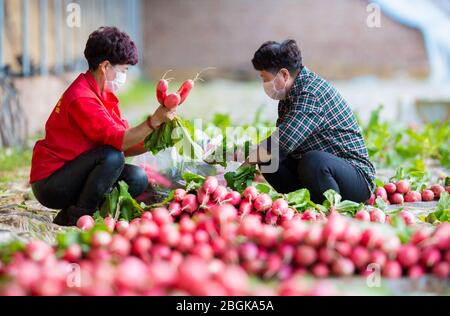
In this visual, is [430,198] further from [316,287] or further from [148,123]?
[316,287]

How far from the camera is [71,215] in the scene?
3301mm

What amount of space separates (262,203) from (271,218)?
0.26 feet

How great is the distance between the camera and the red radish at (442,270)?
6.94 feet

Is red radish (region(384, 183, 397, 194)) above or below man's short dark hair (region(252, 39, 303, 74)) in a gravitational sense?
below

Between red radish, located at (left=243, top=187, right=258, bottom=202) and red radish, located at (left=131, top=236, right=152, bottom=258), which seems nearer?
red radish, located at (left=131, top=236, right=152, bottom=258)

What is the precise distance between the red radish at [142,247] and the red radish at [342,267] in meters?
0.61

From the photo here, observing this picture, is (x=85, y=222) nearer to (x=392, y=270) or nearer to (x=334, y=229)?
(x=334, y=229)

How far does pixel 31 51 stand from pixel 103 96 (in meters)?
5.17

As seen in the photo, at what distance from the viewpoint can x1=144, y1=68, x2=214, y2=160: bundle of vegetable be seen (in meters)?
3.08

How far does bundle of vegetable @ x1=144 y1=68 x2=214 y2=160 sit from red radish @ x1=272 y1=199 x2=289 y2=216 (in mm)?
576

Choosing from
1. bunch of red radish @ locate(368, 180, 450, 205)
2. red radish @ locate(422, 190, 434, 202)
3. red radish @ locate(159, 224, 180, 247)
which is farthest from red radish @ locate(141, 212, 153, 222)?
red radish @ locate(422, 190, 434, 202)

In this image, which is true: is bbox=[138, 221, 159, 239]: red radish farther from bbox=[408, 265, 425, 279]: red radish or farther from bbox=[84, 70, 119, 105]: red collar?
bbox=[84, 70, 119, 105]: red collar

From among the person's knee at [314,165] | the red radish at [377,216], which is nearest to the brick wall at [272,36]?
the person's knee at [314,165]

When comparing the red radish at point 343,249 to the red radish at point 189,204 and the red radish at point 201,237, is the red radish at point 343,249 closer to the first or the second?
the red radish at point 201,237
